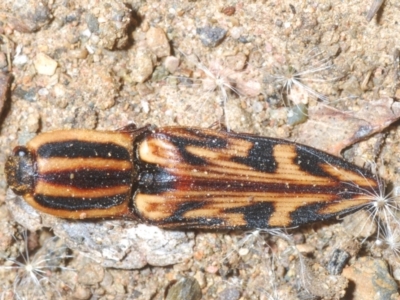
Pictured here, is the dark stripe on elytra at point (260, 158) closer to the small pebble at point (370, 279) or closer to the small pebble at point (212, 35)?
the small pebble at point (212, 35)

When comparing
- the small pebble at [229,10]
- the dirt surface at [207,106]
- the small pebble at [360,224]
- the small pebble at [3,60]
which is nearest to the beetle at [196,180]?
the small pebble at [360,224]

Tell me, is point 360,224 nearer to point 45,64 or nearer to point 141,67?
point 141,67

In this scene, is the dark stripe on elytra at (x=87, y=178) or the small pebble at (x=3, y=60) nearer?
the dark stripe on elytra at (x=87, y=178)

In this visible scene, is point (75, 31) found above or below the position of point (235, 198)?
above

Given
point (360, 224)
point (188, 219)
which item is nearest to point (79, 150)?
point (188, 219)

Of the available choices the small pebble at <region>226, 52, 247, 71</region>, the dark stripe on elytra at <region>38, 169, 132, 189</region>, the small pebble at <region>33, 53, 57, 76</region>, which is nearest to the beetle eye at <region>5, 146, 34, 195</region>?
the dark stripe on elytra at <region>38, 169, 132, 189</region>

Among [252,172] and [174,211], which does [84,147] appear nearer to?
[174,211]

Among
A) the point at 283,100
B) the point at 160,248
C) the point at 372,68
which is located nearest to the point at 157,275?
the point at 160,248

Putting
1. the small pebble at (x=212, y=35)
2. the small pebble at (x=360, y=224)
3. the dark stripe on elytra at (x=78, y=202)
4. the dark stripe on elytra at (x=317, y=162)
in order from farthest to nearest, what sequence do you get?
1. the small pebble at (x=212, y=35)
2. the small pebble at (x=360, y=224)
3. the dark stripe on elytra at (x=317, y=162)
4. the dark stripe on elytra at (x=78, y=202)
